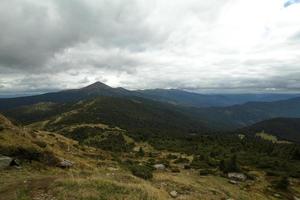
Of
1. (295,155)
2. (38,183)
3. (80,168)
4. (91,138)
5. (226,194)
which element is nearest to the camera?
(38,183)

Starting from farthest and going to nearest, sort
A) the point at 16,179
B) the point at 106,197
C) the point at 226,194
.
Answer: the point at 226,194 < the point at 16,179 < the point at 106,197

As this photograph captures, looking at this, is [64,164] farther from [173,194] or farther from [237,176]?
[237,176]

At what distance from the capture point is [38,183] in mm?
17656

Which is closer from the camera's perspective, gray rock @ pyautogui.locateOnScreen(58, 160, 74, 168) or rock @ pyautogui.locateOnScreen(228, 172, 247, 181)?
gray rock @ pyautogui.locateOnScreen(58, 160, 74, 168)

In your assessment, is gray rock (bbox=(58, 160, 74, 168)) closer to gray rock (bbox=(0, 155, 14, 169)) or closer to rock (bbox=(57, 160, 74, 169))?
rock (bbox=(57, 160, 74, 169))

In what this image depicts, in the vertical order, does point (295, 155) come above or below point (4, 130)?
below

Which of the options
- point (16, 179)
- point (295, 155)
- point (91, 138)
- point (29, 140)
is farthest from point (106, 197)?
point (91, 138)

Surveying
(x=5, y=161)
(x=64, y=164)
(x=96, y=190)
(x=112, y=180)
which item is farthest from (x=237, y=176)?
(x=5, y=161)

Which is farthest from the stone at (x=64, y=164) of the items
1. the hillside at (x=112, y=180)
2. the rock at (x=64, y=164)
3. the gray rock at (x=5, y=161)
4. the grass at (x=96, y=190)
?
the grass at (x=96, y=190)

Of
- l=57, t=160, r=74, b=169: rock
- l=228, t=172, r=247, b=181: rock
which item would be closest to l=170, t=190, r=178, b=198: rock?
l=57, t=160, r=74, b=169: rock

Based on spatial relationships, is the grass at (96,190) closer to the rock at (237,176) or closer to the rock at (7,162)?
the rock at (7,162)

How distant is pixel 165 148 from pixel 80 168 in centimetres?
4270

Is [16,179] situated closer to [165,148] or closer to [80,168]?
[80,168]

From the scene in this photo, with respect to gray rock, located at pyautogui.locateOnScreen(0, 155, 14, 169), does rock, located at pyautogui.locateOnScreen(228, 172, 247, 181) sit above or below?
below
